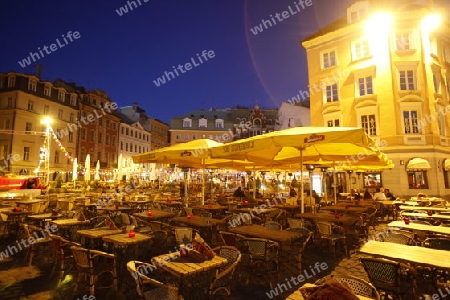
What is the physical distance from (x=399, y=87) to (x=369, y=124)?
365 cm

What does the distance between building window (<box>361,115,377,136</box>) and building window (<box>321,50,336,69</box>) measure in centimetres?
615

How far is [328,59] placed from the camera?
25.6 m

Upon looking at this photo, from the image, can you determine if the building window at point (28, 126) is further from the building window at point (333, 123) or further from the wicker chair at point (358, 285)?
the wicker chair at point (358, 285)

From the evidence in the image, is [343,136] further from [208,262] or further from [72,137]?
[72,137]

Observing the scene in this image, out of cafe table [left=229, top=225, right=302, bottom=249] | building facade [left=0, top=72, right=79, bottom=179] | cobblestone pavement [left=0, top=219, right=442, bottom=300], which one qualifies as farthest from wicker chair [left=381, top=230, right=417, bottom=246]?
building facade [left=0, top=72, right=79, bottom=179]

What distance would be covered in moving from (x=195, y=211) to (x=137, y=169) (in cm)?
2728

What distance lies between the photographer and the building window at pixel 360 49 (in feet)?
76.0

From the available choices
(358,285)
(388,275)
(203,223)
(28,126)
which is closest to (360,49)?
(203,223)

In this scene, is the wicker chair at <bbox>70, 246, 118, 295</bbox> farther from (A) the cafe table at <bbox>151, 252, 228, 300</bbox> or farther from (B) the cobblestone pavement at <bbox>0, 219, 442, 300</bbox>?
(A) the cafe table at <bbox>151, 252, 228, 300</bbox>

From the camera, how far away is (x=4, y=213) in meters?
9.49

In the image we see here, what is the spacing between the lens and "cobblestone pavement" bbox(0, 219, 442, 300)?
500cm

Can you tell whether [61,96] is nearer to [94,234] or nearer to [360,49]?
[360,49]

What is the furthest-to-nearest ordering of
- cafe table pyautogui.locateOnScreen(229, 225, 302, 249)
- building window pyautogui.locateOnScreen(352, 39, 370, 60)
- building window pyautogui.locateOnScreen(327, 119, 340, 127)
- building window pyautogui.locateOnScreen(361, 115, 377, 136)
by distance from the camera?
1. building window pyautogui.locateOnScreen(327, 119, 340, 127)
2. building window pyautogui.locateOnScreen(352, 39, 370, 60)
3. building window pyautogui.locateOnScreen(361, 115, 377, 136)
4. cafe table pyautogui.locateOnScreen(229, 225, 302, 249)

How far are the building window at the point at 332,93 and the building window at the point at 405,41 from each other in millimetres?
5674
